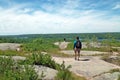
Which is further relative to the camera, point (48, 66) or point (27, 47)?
point (27, 47)

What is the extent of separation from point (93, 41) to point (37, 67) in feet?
93.3

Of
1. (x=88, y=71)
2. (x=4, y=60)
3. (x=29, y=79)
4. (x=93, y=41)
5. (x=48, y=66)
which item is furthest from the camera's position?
(x=93, y=41)

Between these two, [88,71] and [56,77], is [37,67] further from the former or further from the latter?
[88,71]

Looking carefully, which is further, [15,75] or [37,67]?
[37,67]

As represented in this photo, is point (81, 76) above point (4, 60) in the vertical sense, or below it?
below

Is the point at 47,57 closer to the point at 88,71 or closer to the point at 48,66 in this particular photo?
the point at 48,66

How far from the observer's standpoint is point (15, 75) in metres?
12.5

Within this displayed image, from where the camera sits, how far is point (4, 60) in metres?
16.1

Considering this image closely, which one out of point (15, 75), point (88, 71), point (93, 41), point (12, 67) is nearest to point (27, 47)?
point (93, 41)

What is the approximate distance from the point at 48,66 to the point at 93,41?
88.7 feet

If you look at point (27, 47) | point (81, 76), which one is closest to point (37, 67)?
point (81, 76)

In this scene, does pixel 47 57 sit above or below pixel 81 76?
above

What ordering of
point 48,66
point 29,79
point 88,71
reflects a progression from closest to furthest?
point 29,79
point 48,66
point 88,71

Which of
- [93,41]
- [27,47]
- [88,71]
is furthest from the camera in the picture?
[93,41]
